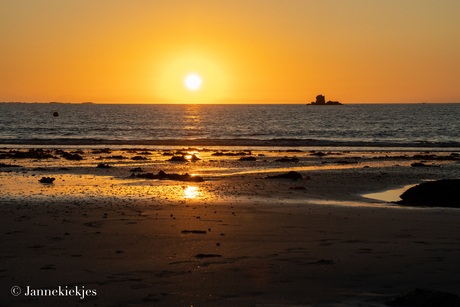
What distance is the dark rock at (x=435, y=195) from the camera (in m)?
12.6

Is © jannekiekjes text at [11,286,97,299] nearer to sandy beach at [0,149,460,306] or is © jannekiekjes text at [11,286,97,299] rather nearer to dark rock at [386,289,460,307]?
sandy beach at [0,149,460,306]

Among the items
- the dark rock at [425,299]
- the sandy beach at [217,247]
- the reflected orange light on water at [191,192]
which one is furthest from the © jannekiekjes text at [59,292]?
the reflected orange light on water at [191,192]

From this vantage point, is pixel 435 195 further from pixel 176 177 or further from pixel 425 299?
pixel 176 177

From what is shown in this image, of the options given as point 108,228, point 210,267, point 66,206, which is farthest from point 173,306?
point 66,206

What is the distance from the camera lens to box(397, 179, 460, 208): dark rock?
41.3 ft

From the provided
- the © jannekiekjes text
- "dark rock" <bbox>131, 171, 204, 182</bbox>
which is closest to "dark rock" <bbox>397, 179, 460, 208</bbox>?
"dark rock" <bbox>131, 171, 204, 182</bbox>

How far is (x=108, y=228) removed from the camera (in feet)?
29.3

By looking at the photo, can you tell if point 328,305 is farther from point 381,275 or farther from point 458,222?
→ point 458,222

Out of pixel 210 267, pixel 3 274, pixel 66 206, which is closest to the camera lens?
pixel 3 274

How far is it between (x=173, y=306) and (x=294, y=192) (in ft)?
34.4

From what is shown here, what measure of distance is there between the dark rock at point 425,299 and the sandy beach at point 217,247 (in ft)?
1.04

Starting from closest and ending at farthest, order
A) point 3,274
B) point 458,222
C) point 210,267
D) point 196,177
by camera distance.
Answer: point 3,274, point 210,267, point 458,222, point 196,177

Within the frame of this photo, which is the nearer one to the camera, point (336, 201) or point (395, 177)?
point (336, 201)

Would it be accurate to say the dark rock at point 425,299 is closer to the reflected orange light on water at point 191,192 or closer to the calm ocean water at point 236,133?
the reflected orange light on water at point 191,192
